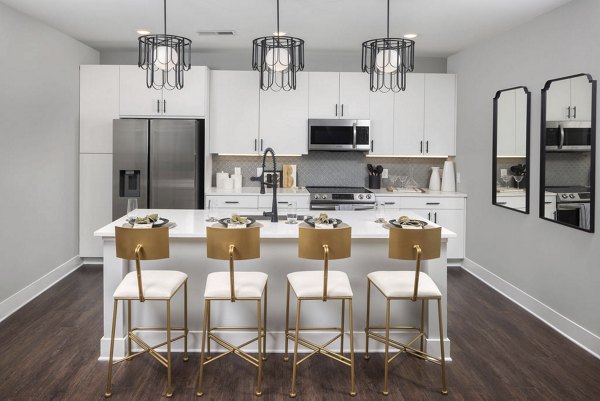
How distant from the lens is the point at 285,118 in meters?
6.15

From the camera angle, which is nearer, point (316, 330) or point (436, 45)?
point (316, 330)

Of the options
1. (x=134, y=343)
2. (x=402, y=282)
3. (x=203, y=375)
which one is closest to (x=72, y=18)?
(x=134, y=343)

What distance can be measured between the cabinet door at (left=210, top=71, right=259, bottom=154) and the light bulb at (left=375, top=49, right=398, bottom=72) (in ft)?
9.02

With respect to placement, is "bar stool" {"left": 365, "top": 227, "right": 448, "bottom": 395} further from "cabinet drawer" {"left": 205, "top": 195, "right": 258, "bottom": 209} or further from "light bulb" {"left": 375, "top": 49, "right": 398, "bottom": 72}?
"cabinet drawer" {"left": 205, "top": 195, "right": 258, "bottom": 209}

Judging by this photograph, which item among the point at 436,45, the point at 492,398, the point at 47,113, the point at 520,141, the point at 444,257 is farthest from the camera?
the point at 436,45

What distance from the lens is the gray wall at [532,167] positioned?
3.79 meters

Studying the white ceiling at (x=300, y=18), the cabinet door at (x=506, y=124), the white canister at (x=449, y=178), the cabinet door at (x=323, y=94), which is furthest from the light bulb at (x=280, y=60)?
the white canister at (x=449, y=178)

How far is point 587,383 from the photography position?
10.3ft

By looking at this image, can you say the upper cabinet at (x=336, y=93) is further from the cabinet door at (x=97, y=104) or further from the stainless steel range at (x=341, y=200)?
the cabinet door at (x=97, y=104)

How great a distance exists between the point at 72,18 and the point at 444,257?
12.8ft

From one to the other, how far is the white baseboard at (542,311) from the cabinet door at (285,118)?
2493mm

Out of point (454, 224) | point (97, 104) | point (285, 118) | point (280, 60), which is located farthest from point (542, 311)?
point (97, 104)

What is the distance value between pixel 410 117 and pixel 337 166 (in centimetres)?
109

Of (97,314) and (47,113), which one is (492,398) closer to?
(97,314)
